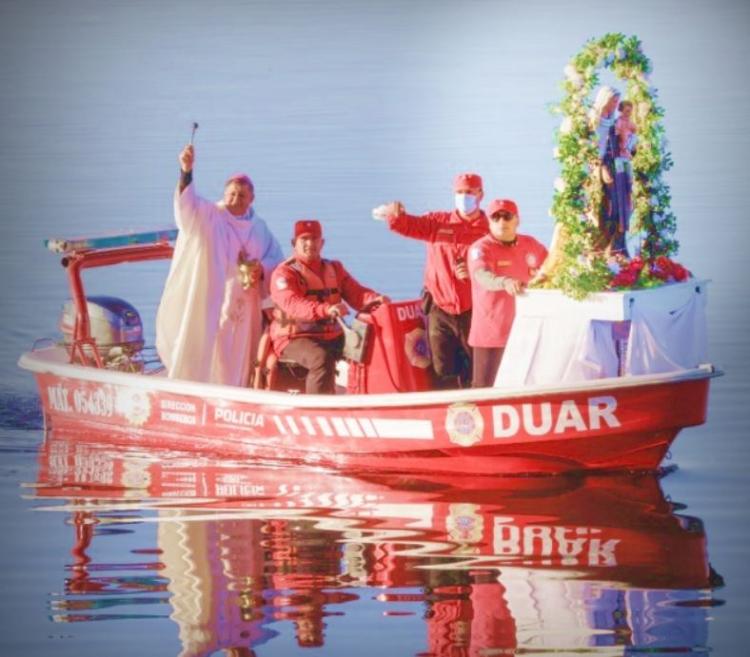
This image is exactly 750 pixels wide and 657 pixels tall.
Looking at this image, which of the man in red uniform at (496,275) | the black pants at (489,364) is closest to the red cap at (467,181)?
the man in red uniform at (496,275)

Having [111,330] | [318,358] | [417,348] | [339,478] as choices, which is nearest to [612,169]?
[417,348]

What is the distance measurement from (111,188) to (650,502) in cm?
1994

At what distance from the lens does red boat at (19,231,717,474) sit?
1399cm

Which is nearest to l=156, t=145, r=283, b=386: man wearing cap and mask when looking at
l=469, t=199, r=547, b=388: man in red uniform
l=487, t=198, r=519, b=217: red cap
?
l=469, t=199, r=547, b=388: man in red uniform

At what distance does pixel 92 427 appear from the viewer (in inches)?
652

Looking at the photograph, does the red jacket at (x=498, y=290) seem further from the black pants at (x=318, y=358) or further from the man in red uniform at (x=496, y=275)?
the black pants at (x=318, y=358)

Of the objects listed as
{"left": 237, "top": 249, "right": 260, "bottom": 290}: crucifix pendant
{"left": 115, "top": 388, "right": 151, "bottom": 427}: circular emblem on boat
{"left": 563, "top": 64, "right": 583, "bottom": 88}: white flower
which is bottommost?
{"left": 115, "top": 388, "right": 151, "bottom": 427}: circular emblem on boat

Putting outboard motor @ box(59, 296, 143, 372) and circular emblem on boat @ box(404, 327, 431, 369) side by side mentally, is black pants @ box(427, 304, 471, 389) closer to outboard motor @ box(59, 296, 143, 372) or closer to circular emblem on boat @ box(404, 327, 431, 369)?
circular emblem on boat @ box(404, 327, 431, 369)

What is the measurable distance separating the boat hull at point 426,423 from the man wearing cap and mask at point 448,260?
68 centimetres

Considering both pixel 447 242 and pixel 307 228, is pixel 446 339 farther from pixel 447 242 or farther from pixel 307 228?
pixel 307 228

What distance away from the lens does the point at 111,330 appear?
16984mm

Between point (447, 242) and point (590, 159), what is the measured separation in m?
1.24

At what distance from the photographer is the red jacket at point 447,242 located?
587 inches

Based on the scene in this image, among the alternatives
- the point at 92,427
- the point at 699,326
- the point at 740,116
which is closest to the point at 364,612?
the point at 699,326
